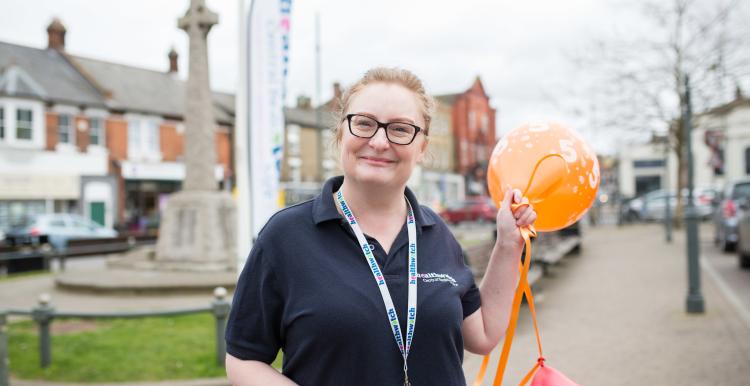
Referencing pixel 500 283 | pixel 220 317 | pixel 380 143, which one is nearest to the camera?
pixel 380 143

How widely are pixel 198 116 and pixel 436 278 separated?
39.1ft

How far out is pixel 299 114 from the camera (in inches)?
1848

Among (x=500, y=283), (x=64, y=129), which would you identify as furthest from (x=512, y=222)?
(x=64, y=129)

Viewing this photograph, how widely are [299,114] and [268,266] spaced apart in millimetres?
45847

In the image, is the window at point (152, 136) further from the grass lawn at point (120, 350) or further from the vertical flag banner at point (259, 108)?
the vertical flag banner at point (259, 108)

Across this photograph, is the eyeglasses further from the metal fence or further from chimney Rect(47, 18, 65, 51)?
chimney Rect(47, 18, 65, 51)

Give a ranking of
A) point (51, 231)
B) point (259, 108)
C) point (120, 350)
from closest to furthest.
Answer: point (259, 108)
point (120, 350)
point (51, 231)

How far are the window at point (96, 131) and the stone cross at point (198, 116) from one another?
69.3 ft

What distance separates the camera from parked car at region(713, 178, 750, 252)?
13.7 meters

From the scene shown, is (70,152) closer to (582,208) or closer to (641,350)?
(641,350)

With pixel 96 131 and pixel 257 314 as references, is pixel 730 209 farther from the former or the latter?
pixel 96 131

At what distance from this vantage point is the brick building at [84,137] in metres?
28.5

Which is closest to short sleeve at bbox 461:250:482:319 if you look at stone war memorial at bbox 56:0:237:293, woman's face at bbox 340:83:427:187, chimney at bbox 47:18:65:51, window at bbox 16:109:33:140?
woman's face at bbox 340:83:427:187

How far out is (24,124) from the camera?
28750mm
